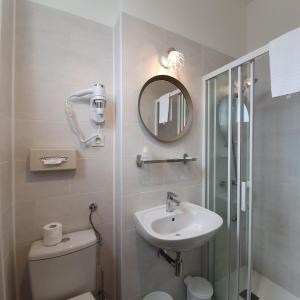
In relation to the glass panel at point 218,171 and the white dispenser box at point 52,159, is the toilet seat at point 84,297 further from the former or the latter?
the glass panel at point 218,171

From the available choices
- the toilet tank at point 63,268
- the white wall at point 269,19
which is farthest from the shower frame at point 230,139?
the toilet tank at point 63,268

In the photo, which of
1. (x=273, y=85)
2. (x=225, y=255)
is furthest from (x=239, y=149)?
(x=225, y=255)

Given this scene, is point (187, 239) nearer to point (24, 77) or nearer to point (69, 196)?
point (69, 196)

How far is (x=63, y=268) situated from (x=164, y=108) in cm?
125

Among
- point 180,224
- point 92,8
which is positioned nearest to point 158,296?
point 180,224

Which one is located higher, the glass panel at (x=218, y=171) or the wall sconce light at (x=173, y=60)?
the wall sconce light at (x=173, y=60)

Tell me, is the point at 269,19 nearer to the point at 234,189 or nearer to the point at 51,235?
the point at 234,189

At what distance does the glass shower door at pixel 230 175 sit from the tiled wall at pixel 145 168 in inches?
6.3

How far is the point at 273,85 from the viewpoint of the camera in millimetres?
1056

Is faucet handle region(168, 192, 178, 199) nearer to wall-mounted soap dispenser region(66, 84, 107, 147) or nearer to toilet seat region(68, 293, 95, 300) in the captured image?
wall-mounted soap dispenser region(66, 84, 107, 147)

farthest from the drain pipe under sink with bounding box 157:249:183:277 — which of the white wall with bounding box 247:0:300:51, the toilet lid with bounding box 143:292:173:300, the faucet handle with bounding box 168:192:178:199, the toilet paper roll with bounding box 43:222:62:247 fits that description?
the white wall with bounding box 247:0:300:51

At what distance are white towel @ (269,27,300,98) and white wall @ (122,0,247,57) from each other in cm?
77

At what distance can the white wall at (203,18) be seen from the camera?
1.37 m

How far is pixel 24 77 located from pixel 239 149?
58.6 inches
